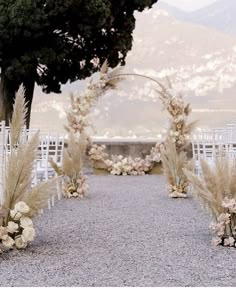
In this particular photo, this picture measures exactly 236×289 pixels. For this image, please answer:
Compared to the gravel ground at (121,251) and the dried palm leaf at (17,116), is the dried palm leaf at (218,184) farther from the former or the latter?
the dried palm leaf at (17,116)

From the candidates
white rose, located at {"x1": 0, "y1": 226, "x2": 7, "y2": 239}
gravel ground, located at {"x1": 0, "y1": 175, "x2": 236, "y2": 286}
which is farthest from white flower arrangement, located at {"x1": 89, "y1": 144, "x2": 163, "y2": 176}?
white rose, located at {"x1": 0, "y1": 226, "x2": 7, "y2": 239}

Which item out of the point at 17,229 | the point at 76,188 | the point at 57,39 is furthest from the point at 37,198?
the point at 57,39

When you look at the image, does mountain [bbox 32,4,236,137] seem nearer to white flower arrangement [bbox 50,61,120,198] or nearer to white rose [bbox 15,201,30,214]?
white flower arrangement [bbox 50,61,120,198]

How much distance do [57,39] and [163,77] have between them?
2447 millimetres

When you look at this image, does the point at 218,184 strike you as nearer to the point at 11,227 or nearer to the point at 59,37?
the point at 11,227

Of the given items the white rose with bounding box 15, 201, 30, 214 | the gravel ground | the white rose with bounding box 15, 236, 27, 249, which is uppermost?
the white rose with bounding box 15, 201, 30, 214

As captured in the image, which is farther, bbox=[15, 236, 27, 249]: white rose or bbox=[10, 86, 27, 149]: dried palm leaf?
bbox=[15, 236, 27, 249]: white rose

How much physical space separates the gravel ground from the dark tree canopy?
441cm

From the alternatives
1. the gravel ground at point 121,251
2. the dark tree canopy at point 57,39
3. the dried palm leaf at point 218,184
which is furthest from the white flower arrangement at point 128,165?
the dried palm leaf at point 218,184

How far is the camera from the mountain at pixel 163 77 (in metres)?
12.6

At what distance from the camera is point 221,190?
4.13m

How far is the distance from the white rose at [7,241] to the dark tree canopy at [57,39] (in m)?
6.49

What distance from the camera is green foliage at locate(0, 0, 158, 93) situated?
9.98m

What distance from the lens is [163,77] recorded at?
39.4ft
